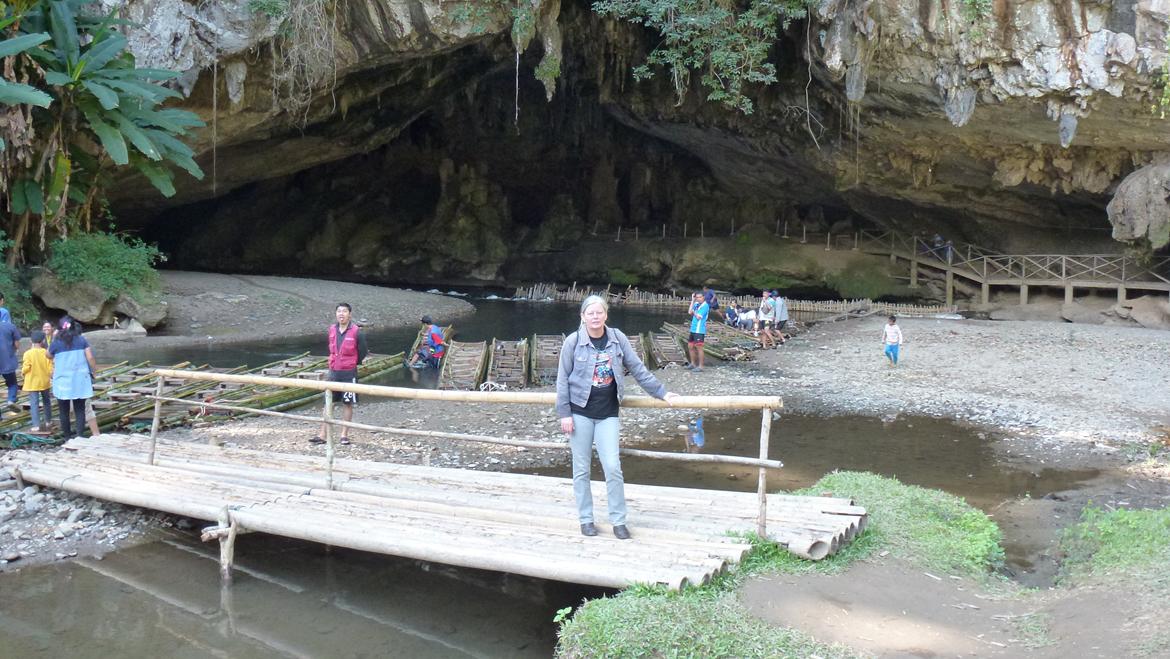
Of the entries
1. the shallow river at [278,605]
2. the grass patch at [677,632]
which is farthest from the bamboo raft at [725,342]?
the grass patch at [677,632]

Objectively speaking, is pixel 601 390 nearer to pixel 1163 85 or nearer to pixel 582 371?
pixel 582 371

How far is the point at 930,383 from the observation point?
14828 mm

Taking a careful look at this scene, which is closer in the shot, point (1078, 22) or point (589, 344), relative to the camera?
point (589, 344)

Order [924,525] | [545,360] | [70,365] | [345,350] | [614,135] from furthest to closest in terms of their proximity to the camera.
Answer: [614,135]
[545,360]
[345,350]
[70,365]
[924,525]

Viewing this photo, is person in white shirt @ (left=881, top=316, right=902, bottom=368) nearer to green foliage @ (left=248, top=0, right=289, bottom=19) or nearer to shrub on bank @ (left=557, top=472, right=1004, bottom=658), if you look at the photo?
shrub on bank @ (left=557, top=472, right=1004, bottom=658)

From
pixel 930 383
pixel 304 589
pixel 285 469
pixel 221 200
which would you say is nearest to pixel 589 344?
pixel 304 589

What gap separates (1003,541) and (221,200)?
36214 mm

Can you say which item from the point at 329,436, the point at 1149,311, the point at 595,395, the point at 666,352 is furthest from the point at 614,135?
the point at 595,395

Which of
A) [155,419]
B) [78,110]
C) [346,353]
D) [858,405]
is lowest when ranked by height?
[858,405]

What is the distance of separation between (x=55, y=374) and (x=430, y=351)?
848cm

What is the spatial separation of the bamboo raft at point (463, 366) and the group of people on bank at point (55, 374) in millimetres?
5775

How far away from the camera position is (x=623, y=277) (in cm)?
3441

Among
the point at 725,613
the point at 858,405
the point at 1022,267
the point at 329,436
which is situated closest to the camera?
the point at 725,613

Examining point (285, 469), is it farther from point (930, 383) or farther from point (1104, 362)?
point (1104, 362)
